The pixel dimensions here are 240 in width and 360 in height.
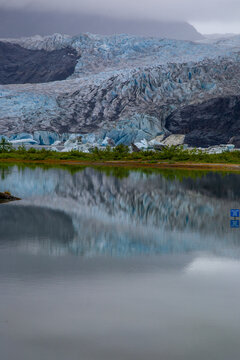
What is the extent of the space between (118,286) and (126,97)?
4762 cm

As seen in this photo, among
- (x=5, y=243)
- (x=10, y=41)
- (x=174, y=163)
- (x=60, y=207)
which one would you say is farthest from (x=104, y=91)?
(x=5, y=243)

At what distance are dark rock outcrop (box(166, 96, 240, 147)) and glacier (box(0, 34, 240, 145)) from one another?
593mm

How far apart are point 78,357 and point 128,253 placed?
291cm

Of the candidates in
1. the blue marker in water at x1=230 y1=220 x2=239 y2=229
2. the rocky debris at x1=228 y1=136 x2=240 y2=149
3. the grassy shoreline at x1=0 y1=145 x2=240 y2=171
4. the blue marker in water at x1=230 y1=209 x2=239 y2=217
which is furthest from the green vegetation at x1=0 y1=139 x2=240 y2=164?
the blue marker in water at x1=230 y1=220 x2=239 y2=229

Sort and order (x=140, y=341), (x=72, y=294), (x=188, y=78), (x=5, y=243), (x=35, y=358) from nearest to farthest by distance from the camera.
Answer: (x=35, y=358) → (x=140, y=341) → (x=72, y=294) → (x=5, y=243) → (x=188, y=78)

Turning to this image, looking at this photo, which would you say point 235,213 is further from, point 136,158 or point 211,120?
point 211,120

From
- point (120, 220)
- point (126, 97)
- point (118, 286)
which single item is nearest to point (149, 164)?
point (120, 220)

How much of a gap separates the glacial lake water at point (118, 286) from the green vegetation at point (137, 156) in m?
22.6

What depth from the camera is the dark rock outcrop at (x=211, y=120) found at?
163 ft

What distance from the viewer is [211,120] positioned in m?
51.7

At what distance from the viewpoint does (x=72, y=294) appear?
4164 millimetres

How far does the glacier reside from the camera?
151ft

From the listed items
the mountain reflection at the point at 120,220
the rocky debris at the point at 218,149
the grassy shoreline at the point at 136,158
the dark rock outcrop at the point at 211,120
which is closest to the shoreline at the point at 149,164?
the grassy shoreline at the point at 136,158

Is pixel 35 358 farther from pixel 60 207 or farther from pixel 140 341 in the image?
pixel 60 207
